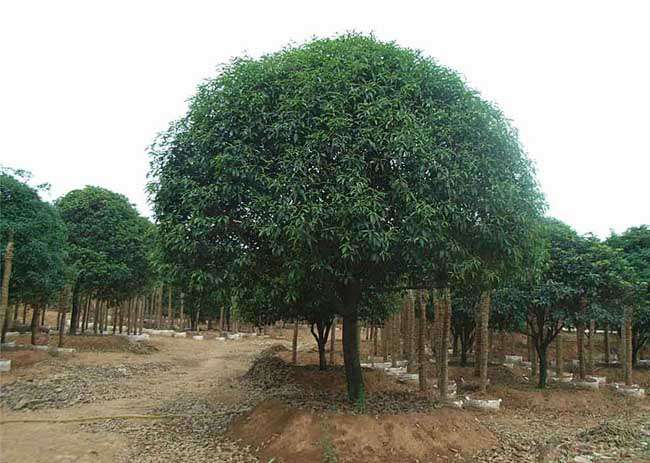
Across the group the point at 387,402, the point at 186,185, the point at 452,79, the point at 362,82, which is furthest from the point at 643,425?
the point at 186,185

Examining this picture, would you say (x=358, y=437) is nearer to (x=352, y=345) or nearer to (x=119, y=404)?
(x=352, y=345)

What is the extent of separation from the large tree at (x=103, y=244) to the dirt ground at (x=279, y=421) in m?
6.44

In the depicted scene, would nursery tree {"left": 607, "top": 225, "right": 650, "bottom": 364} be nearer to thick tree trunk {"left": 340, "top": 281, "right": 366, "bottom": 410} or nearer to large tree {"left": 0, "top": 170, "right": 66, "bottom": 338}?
thick tree trunk {"left": 340, "top": 281, "right": 366, "bottom": 410}

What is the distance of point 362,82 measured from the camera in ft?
30.9

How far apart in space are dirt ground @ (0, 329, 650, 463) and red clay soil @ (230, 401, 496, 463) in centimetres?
2

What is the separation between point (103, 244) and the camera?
81.4ft

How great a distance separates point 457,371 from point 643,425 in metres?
8.32

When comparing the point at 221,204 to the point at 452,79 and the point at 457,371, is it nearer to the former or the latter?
the point at 452,79

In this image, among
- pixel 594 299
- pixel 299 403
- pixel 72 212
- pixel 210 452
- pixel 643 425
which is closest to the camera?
pixel 210 452

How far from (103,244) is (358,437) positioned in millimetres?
19800

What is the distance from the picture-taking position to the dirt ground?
8906mm

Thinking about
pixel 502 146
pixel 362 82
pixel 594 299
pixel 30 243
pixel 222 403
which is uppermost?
pixel 362 82

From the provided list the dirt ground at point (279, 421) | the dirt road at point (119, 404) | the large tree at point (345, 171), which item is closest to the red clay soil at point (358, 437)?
the dirt ground at point (279, 421)

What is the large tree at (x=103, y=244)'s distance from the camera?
78.5ft
